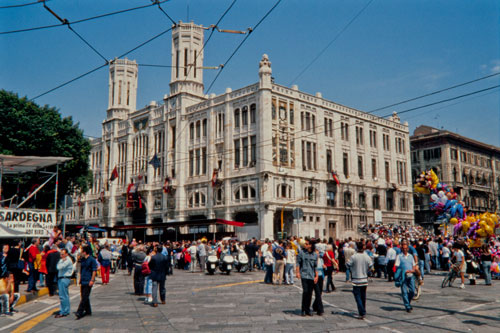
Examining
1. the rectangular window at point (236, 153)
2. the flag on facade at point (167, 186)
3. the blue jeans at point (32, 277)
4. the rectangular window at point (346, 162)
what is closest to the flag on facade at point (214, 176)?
the rectangular window at point (236, 153)

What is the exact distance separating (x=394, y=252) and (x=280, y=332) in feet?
31.6

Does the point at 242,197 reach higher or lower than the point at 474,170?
lower

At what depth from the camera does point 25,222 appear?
15.1 meters

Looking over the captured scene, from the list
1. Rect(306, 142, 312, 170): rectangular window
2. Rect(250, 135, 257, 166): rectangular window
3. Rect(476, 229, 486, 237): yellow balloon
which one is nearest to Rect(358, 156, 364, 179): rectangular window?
Rect(306, 142, 312, 170): rectangular window

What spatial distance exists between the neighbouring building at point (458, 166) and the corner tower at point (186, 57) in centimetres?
3555

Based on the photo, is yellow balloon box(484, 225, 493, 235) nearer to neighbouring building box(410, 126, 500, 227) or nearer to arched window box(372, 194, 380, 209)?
arched window box(372, 194, 380, 209)

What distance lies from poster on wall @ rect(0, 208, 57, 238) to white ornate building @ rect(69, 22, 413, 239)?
62.4 ft

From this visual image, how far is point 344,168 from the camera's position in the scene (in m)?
46.1

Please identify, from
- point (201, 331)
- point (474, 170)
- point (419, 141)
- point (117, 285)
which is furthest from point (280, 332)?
point (474, 170)

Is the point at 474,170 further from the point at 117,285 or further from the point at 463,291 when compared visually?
the point at 117,285

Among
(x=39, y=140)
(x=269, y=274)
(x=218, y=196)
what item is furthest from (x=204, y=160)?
(x=269, y=274)

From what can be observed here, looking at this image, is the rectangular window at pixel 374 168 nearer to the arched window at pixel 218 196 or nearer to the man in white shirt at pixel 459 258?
the arched window at pixel 218 196

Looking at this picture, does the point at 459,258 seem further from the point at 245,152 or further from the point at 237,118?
the point at 237,118

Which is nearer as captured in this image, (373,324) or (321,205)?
(373,324)
